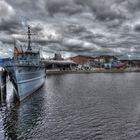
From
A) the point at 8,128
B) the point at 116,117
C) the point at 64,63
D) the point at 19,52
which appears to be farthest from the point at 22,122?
the point at 64,63

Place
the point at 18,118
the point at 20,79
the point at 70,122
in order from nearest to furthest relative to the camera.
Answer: the point at 70,122 < the point at 18,118 < the point at 20,79

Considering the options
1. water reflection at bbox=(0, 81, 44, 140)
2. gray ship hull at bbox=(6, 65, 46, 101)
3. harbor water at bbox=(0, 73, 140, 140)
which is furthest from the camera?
gray ship hull at bbox=(6, 65, 46, 101)

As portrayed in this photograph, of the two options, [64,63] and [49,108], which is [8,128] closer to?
[49,108]

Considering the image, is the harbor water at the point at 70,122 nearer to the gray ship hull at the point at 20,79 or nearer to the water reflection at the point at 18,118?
the water reflection at the point at 18,118

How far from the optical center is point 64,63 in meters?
194

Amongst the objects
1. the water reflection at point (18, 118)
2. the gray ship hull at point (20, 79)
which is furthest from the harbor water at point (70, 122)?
the gray ship hull at point (20, 79)

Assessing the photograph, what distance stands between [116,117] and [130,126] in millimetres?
3406

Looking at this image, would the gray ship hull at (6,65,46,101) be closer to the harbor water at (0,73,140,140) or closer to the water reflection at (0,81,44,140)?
the water reflection at (0,81,44,140)

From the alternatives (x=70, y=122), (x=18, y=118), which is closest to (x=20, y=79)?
(x=18, y=118)

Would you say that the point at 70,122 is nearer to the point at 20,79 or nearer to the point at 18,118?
the point at 18,118

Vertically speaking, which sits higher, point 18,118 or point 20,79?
point 20,79

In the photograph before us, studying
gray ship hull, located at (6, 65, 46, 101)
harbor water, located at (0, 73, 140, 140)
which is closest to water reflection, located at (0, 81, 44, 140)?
harbor water, located at (0, 73, 140, 140)

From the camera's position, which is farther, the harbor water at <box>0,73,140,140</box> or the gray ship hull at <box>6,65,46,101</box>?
the gray ship hull at <box>6,65,46,101</box>

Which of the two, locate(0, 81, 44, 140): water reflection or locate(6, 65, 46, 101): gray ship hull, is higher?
locate(6, 65, 46, 101): gray ship hull
